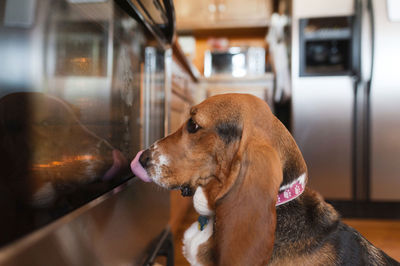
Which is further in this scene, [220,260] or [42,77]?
[220,260]

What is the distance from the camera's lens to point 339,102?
274cm

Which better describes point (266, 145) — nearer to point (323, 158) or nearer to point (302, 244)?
point (302, 244)

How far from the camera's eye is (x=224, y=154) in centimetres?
91

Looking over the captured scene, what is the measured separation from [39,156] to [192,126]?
0.53 meters

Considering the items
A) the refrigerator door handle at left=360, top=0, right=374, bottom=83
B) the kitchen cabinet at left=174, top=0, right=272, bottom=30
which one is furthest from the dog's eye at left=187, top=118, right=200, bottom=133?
the kitchen cabinet at left=174, top=0, right=272, bottom=30

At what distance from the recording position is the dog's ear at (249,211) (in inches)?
27.5

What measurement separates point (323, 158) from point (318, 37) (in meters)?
1.23

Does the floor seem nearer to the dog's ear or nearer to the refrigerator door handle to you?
the dog's ear

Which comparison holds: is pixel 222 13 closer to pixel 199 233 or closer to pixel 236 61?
pixel 236 61

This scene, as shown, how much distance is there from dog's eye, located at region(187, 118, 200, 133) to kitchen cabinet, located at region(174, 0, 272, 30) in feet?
10.7

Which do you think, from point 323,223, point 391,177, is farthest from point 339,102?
point 323,223

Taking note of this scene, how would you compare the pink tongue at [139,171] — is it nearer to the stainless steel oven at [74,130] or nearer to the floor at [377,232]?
the stainless steel oven at [74,130]

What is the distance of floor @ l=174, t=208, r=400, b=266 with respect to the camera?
1.94 metres

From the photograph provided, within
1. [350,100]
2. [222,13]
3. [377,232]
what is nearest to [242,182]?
[377,232]
